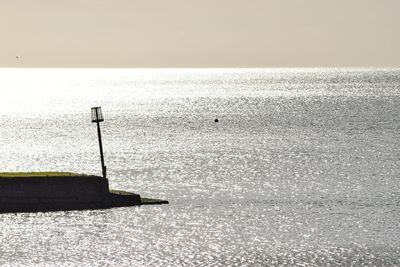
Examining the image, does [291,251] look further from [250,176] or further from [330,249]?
[250,176]

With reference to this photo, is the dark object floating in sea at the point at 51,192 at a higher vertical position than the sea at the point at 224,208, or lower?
higher

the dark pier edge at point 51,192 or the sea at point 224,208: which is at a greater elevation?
the dark pier edge at point 51,192

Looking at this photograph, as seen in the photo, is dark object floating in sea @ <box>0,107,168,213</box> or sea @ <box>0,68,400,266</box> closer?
sea @ <box>0,68,400,266</box>

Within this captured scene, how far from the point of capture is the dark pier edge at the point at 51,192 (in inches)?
2859

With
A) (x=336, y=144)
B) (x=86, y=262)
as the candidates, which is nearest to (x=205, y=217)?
(x=86, y=262)

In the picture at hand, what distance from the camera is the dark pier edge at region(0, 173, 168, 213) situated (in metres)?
72.6

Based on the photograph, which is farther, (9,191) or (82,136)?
(82,136)

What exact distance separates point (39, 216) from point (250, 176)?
37032 mm

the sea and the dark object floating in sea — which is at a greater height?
the dark object floating in sea

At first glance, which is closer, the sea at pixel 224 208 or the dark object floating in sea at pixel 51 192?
the sea at pixel 224 208

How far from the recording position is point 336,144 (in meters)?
150

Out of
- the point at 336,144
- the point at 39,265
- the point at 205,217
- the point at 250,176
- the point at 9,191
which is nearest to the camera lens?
the point at 39,265

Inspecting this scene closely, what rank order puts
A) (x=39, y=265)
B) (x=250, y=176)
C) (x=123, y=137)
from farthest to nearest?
1. (x=123, y=137)
2. (x=250, y=176)
3. (x=39, y=265)

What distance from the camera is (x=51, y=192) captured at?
73938mm
